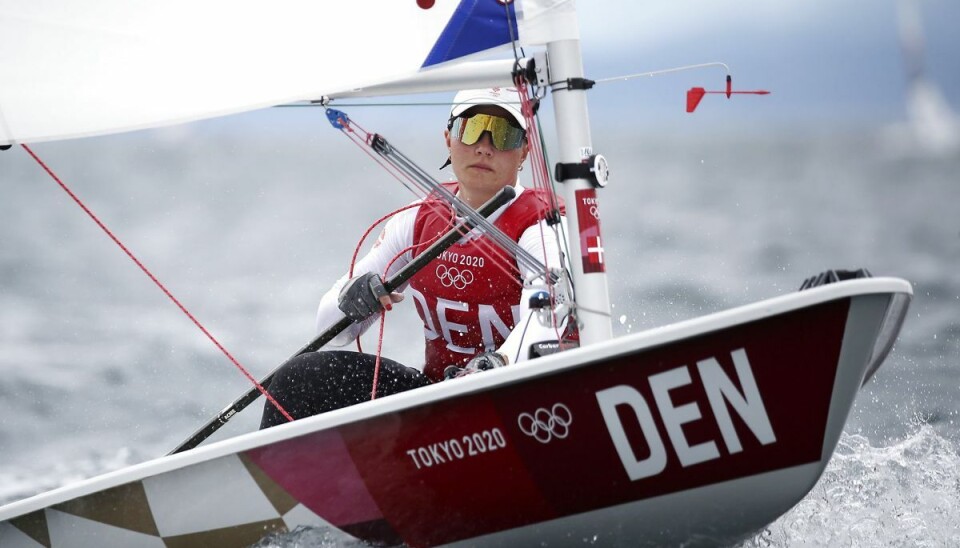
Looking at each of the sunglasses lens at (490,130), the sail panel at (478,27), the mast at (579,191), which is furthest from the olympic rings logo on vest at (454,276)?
the sail panel at (478,27)

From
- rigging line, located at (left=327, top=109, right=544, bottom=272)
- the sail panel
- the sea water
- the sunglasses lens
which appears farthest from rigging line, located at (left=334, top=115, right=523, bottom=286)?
the sea water

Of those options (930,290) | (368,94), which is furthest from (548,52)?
(930,290)

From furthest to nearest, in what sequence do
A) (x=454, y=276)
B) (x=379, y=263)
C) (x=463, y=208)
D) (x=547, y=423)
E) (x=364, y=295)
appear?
(x=379, y=263)
(x=454, y=276)
(x=364, y=295)
(x=463, y=208)
(x=547, y=423)

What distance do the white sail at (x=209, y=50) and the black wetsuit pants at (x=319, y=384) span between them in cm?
53

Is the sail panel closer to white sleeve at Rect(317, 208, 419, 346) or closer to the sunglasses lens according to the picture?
the sunglasses lens

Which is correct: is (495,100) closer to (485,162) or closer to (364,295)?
(485,162)

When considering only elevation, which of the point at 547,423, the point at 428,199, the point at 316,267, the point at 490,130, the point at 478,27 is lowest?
the point at 316,267

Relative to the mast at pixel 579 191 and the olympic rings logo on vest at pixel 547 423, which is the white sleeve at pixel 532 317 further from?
the olympic rings logo on vest at pixel 547 423

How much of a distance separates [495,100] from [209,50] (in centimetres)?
61

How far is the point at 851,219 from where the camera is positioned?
5.91m

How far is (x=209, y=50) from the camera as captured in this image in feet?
6.75

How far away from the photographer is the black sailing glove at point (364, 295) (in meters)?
2.32

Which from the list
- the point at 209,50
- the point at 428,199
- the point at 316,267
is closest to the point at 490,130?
the point at 428,199

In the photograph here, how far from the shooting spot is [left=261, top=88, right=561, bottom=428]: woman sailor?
2277 millimetres
